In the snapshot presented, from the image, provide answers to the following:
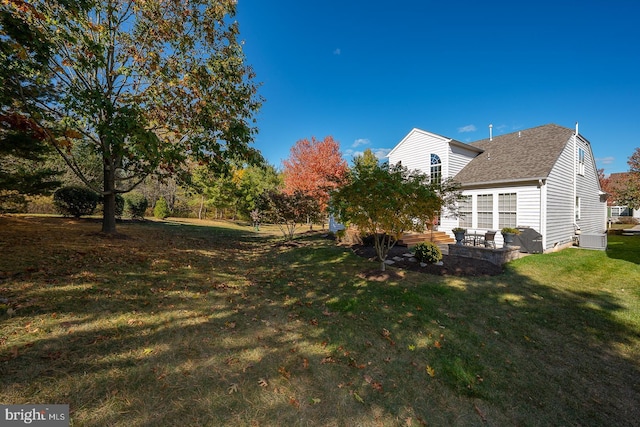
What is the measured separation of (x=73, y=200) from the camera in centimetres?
1407

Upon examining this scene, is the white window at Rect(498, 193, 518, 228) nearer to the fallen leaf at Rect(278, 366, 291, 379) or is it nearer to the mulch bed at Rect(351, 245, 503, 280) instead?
the mulch bed at Rect(351, 245, 503, 280)

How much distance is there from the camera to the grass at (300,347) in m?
2.52

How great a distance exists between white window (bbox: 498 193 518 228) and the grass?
17.6 ft

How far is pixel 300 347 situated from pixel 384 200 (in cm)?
422

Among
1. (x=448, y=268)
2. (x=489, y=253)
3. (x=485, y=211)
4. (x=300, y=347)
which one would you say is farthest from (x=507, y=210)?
(x=300, y=347)

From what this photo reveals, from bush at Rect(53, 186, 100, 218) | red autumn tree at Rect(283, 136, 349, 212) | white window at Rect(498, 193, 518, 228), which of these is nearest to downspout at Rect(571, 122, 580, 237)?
white window at Rect(498, 193, 518, 228)

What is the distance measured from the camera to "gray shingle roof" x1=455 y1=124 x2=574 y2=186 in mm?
11555

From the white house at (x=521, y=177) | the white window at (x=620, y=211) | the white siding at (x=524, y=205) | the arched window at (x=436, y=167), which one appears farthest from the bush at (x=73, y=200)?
the white window at (x=620, y=211)

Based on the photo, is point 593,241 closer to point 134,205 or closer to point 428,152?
point 428,152

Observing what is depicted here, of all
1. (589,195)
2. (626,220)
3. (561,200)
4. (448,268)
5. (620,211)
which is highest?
(620,211)

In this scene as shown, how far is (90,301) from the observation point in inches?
162

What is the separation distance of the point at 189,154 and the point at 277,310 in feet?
22.2

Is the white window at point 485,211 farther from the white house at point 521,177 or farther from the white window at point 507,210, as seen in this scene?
the white window at point 507,210

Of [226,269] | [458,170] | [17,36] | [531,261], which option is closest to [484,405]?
[226,269]
